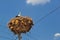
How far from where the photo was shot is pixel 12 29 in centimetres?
4438

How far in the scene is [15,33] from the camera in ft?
146

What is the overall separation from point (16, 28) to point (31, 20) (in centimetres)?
184

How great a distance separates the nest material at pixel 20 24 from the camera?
4425 cm

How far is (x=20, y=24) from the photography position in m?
44.4

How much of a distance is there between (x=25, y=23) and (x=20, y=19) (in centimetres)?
69

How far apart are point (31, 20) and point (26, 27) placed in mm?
925

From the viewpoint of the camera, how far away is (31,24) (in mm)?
44719

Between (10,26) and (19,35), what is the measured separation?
136cm

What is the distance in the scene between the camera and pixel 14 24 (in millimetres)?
44281

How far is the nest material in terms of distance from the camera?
4425 centimetres

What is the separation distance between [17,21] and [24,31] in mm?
1316

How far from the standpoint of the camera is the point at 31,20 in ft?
146

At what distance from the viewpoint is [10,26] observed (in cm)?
4447

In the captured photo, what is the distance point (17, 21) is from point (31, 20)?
4.96 ft
